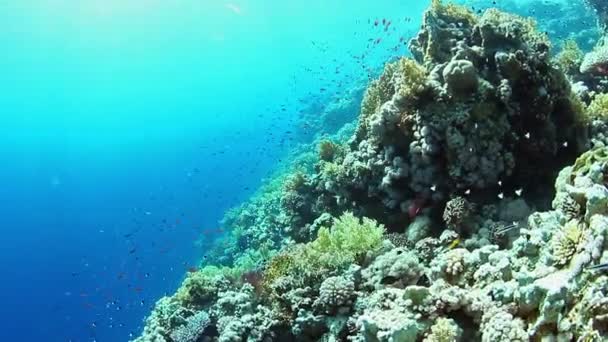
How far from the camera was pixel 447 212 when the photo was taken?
250 inches

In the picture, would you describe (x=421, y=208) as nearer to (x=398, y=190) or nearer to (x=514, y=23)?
(x=398, y=190)

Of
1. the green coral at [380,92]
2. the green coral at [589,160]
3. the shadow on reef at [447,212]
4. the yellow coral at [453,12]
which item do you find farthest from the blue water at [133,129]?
the green coral at [589,160]

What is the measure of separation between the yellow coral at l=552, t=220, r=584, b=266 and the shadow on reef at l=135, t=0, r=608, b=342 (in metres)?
0.01

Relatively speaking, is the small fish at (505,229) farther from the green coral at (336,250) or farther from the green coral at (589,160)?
the green coral at (336,250)

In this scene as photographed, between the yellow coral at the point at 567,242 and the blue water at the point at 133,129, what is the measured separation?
1377 centimetres

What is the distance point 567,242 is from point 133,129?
123 meters

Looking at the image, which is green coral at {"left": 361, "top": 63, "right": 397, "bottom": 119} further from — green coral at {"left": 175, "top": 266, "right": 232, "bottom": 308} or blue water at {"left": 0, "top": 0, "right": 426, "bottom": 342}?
blue water at {"left": 0, "top": 0, "right": 426, "bottom": 342}

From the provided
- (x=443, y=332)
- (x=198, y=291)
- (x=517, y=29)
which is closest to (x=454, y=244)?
(x=443, y=332)

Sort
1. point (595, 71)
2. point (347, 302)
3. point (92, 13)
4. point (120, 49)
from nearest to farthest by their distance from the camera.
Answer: point (347, 302), point (595, 71), point (92, 13), point (120, 49)

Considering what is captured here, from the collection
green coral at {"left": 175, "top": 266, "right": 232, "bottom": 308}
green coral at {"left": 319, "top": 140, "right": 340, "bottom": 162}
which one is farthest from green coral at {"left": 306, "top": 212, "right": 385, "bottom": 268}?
green coral at {"left": 319, "top": 140, "right": 340, "bottom": 162}

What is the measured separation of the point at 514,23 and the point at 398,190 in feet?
9.85

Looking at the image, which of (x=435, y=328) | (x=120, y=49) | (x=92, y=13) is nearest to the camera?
(x=435, y=328)

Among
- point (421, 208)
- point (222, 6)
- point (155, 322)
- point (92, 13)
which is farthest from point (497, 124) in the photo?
point (222, 6)

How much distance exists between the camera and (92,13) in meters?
116
